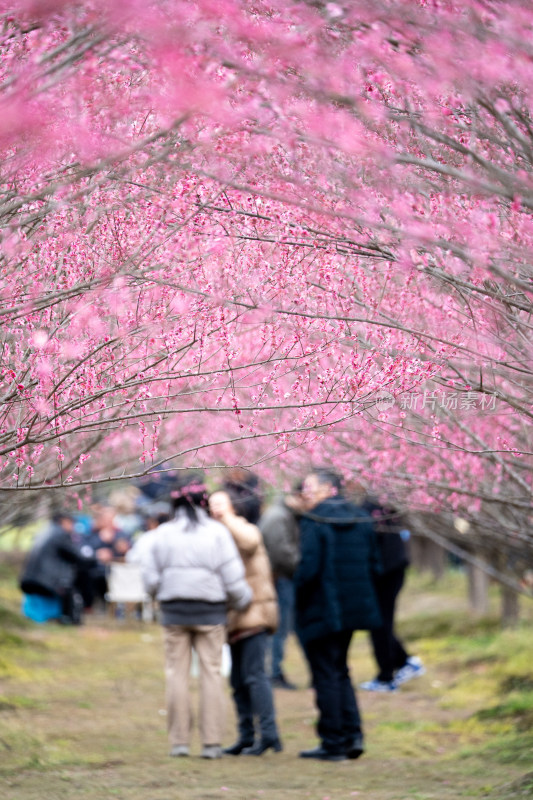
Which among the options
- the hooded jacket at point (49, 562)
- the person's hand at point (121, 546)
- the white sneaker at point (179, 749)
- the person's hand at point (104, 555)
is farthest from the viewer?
the person's hand at point (121, 546)

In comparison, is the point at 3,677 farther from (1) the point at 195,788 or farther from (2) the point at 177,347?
(2) the point at 177,347

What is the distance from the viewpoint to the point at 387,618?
504 inches

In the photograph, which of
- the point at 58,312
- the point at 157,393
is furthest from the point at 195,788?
the point at 58,312

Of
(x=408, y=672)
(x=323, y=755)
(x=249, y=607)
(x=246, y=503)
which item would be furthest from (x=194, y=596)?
(x=408, y=672)

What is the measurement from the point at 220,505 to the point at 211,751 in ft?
6.30

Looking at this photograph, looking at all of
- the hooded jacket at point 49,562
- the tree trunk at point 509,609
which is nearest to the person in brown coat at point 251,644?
the tree trunk at point 509,609

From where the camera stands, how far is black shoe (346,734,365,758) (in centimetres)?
945

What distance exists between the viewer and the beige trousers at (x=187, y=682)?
30.7 ft

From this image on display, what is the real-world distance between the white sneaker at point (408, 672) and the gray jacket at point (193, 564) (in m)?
4.57

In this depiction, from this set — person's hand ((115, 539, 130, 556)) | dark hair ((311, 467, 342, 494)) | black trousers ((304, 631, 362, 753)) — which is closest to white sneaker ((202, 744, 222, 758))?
black trousers ((304, 631, 362, 753))

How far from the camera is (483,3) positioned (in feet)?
16.9

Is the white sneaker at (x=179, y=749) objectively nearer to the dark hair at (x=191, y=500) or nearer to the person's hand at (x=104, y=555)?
the dark hair at (x=191, y=500)

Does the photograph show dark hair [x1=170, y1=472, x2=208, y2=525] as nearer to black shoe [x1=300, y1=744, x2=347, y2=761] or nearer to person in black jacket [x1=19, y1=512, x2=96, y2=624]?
black shoe [x1=300, y1=744, x2=347, y2=761]

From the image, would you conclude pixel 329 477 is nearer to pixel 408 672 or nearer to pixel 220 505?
pixel 220 505
